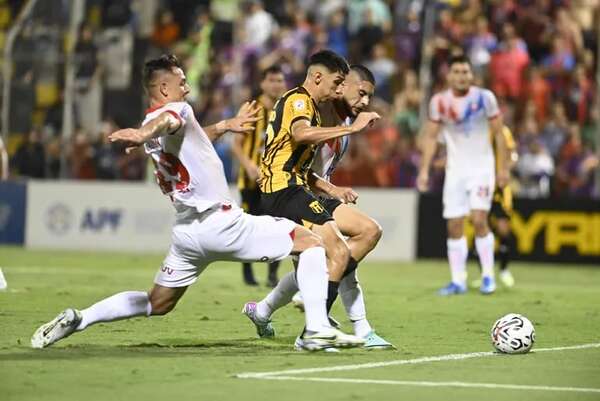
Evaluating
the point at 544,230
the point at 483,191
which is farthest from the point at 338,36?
the point at 483,191

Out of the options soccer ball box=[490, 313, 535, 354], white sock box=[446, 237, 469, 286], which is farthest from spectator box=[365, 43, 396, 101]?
soccer ball box=[490, 313, 535, 354]

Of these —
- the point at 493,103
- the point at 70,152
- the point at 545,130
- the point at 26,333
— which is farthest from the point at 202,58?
the point at 26,333

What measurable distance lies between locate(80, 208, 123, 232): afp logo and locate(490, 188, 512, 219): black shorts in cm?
792

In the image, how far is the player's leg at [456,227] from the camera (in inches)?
623

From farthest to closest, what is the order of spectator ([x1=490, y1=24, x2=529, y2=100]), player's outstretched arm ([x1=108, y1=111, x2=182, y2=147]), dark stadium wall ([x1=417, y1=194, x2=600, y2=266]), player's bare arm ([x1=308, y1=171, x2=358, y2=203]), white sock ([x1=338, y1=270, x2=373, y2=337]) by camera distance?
spectator ([x1=490, y1=24, x2=529, y2=100]) < dark stadium wall ([x1=417, y1=194, x2=600, y2=266]) < player's bare arm ([x1=308, y1=171, x2=358, y2=203]) < white sock ([x1=338, y1=270, x2=373, y2=337]) < player's outstretched arm ([x1=108, y1=111, x2=182, y2=147])

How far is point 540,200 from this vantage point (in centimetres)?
2186

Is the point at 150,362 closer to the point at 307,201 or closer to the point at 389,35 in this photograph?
the point at 307,201

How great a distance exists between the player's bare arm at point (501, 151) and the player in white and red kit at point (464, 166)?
0.01 m

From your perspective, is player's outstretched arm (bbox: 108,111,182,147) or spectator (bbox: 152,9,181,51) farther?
spectator (bbox: 152,9,181,51)

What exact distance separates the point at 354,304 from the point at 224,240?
137 centimetres

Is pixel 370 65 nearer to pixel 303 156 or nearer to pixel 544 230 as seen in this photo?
pixel 544 230

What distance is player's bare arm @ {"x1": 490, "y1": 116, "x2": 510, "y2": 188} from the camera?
1549 cm

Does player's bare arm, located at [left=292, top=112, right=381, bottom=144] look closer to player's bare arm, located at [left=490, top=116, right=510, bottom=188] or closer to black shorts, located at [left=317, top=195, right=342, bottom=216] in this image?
black shorts, located at [left=317, top=195, right=342, bottom=216]

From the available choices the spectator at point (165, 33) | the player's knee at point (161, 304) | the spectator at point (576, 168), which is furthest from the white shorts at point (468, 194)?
the spectator at point (165, 33)
